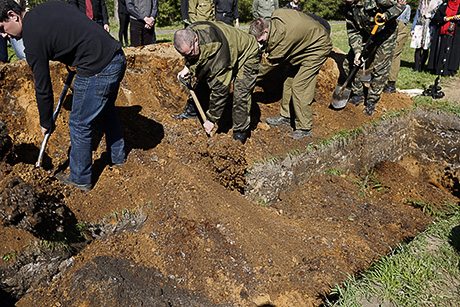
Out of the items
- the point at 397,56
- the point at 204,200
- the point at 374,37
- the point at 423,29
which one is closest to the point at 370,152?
the point at 374,37

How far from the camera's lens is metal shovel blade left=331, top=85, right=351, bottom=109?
5.04 metres

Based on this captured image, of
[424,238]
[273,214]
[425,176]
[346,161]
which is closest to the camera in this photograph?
[424,238]

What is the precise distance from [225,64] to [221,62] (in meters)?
0.05

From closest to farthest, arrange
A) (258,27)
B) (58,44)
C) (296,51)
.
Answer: (58,44), (258,27), (296,51)

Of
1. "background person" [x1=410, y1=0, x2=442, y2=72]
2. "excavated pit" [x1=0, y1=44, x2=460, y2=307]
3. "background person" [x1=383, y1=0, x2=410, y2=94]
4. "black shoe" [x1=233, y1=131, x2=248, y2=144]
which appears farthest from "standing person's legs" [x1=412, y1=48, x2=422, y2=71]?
"black shoe" [x1=233, y1=131, x2=248, y2=144]

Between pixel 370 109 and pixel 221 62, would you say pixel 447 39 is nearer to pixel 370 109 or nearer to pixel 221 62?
pixel 370 109

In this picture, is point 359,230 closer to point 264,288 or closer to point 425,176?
point 264,288

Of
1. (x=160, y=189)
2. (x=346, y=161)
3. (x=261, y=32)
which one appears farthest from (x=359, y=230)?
(x=261, y=32)

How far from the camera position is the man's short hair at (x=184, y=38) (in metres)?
3.05

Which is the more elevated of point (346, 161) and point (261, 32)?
point (261, 32)

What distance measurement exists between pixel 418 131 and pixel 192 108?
3.42m

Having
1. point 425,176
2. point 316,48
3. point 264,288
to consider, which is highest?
point 316,48

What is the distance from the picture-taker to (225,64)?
11.1ft

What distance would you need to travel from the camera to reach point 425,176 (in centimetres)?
510
